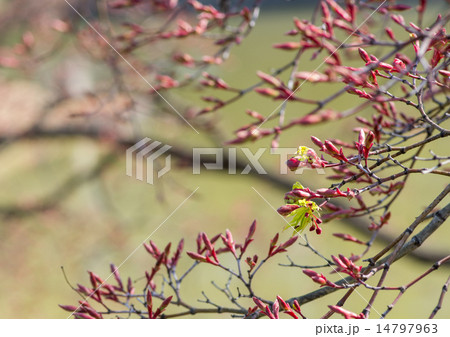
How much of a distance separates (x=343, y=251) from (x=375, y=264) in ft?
14.9

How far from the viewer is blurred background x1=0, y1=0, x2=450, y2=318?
181 inches

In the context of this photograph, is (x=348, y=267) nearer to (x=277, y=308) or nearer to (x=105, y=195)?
(x=277, y=308)

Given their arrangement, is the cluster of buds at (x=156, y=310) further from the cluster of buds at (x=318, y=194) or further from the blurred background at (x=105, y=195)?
the blurred background at (x=105, y=195)

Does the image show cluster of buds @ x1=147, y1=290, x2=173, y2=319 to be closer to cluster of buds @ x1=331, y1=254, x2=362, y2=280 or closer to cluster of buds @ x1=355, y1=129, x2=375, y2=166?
cluster of buds @ x1=331, y1=254, x2=362, y2=280

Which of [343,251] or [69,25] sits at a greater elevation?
[69,25]

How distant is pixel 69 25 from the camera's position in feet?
8.06

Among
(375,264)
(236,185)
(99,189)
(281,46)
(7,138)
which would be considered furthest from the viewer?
(236,185)

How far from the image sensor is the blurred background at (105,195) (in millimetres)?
4598

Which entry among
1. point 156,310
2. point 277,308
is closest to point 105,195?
point 156,310

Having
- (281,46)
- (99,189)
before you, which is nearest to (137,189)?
(99,189)

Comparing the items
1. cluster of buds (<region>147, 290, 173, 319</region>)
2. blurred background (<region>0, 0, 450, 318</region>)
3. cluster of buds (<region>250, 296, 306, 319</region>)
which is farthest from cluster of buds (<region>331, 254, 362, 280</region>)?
blurred background (<region>0, 0, 450, 318</region>)

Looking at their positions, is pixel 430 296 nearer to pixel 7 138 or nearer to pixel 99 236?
pixel 99 236

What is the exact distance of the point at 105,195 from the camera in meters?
6.08

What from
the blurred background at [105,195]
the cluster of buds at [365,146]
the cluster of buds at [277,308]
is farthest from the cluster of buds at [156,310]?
the blurred background at [105,195]
